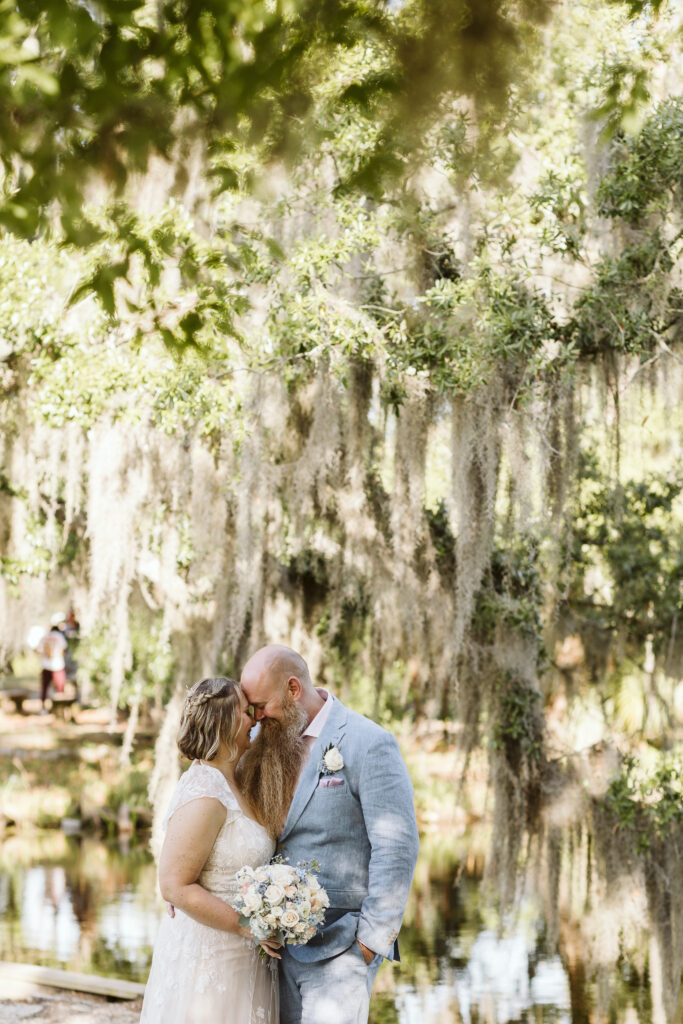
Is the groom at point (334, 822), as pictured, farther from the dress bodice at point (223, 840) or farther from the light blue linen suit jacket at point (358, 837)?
the dress bodice at point (223, 840)

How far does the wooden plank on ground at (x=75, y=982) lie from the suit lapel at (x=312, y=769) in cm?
383

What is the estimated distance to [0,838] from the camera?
16109 mm

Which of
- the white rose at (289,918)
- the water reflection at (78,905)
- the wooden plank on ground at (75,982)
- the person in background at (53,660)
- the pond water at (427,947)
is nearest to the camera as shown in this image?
the white rose at (289,918)

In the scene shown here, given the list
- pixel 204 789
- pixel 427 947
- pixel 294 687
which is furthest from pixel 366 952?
pixel 427 947

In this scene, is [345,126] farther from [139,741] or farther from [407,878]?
[139,741]

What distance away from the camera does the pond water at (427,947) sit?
934 centimetres

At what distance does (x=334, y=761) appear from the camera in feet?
11.3

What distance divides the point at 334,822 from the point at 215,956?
0.53 meters

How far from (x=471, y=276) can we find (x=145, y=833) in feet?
38.9

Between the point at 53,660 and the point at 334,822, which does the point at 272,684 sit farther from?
the point at 53,660

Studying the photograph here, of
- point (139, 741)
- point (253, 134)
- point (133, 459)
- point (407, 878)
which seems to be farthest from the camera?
point (139, 741)

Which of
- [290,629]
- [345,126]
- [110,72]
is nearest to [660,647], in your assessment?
[290,629]

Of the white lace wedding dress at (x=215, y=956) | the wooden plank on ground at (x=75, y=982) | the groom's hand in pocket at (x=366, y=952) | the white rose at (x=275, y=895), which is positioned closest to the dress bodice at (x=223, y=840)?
the white lace wedding dress at (x=215, y=956)

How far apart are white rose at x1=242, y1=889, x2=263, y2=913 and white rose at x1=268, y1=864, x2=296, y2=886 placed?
0.06 meters
